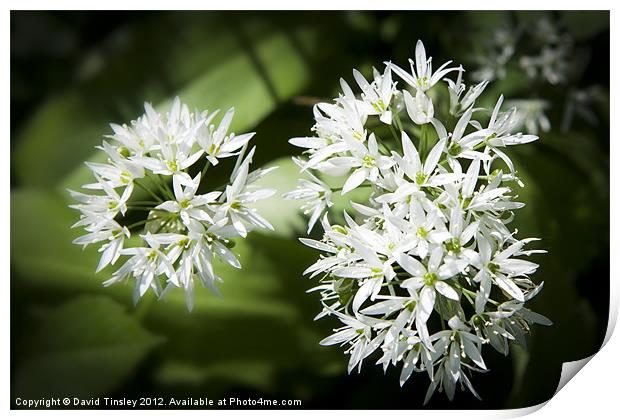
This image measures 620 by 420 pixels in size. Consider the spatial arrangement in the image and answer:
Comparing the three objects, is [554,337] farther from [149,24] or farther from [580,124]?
[149,24]

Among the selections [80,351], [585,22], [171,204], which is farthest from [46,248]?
[585,22]

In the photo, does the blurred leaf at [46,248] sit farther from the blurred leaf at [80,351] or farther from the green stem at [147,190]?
the green stem at [147,190]

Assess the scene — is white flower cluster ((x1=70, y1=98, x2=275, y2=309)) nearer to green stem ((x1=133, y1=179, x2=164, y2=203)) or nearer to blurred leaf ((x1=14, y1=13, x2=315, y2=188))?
green stem ((x1=133, y1=179, x2=164, y2=203))

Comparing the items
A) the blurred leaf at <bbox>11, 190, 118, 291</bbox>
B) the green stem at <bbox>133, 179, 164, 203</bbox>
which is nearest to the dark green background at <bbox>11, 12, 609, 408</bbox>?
the blurred leaf at <bbox>11, 190, 118, 291</bbox>

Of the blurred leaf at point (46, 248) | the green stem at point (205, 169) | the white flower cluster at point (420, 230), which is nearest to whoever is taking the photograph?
the white flower cluster at point (420, 230)

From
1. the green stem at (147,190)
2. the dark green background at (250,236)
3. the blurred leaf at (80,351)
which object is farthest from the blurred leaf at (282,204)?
the blurred leaf at (80,351)
